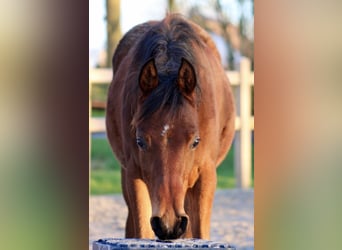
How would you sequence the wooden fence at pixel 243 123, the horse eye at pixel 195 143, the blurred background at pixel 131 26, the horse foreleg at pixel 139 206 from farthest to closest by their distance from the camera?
the wooden fence at pixel 243 123 < the blurred background at pixel 131 26 < the horse foreleg at pixel 139 206 < the horse eye at pixel 195 143

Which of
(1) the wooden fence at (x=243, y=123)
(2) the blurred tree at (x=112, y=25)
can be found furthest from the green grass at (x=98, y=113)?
(1) the wooden fence at (x=243, y=123)

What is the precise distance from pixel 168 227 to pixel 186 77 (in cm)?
68

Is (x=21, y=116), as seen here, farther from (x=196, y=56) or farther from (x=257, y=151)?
(x=257, y=151)

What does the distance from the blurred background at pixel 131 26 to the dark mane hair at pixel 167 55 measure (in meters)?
0.08

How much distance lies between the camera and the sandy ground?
4.91 m

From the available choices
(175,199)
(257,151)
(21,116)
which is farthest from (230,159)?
(21,116)

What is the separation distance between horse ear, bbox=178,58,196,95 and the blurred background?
1.25 feet

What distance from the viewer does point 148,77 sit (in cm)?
382

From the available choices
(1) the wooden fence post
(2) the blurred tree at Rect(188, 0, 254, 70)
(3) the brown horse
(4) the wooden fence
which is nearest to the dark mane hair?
(3) the brown horse

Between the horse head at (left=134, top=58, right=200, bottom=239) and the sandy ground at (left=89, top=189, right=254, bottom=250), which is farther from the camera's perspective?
the sandy ground at (left=89, top=189, right=254, bottom=250)

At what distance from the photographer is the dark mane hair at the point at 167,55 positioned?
379cm

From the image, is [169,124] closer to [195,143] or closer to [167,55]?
[195,143]

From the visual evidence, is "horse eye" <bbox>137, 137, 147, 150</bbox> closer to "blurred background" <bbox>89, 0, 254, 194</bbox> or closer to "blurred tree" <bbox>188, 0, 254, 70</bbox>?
"blurred background" <bbox>89, 0, 254, 194</bbox>

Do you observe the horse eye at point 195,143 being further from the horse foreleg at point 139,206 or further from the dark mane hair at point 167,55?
the horse foreleg at point 139,206
